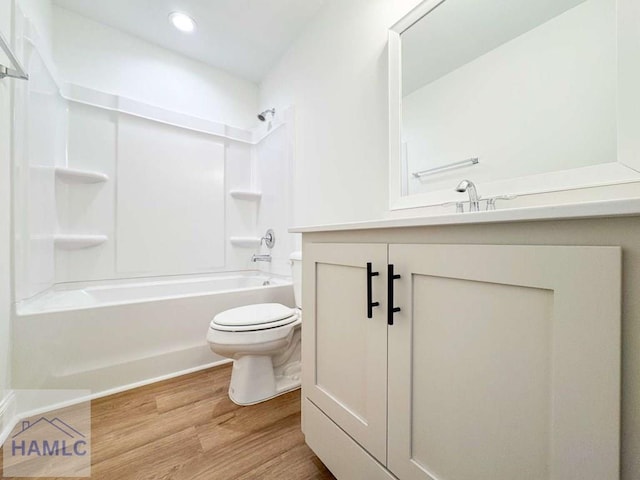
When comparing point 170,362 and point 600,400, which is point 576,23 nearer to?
point 600,400

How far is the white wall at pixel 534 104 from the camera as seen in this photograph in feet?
2.63

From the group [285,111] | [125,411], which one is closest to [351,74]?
[285,111]

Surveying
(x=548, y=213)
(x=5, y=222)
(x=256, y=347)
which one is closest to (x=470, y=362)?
(x=548, y=213)

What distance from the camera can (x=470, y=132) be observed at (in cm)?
111

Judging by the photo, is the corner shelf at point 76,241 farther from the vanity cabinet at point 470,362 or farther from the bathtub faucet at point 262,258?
the vanity cabinet at point 470,362

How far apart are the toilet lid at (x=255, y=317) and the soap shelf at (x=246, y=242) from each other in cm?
125

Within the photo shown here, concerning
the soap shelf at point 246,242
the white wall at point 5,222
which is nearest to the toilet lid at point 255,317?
the white wall at point 5,222

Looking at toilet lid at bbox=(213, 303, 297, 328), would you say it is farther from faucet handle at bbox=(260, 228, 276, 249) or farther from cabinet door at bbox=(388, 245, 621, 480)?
faucet handle at bbox=(260, 228, 276, 249)

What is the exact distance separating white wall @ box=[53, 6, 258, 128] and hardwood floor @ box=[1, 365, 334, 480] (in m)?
2.27

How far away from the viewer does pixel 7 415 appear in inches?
46.3

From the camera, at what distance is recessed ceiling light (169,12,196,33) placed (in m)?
1.95

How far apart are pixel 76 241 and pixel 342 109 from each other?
6.84 feet

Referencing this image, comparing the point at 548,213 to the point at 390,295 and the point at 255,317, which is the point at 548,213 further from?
the point at 255,317

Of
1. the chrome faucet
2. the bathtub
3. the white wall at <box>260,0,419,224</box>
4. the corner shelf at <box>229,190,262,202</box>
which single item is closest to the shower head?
the white wall at <box>260,0,419,224</box>
